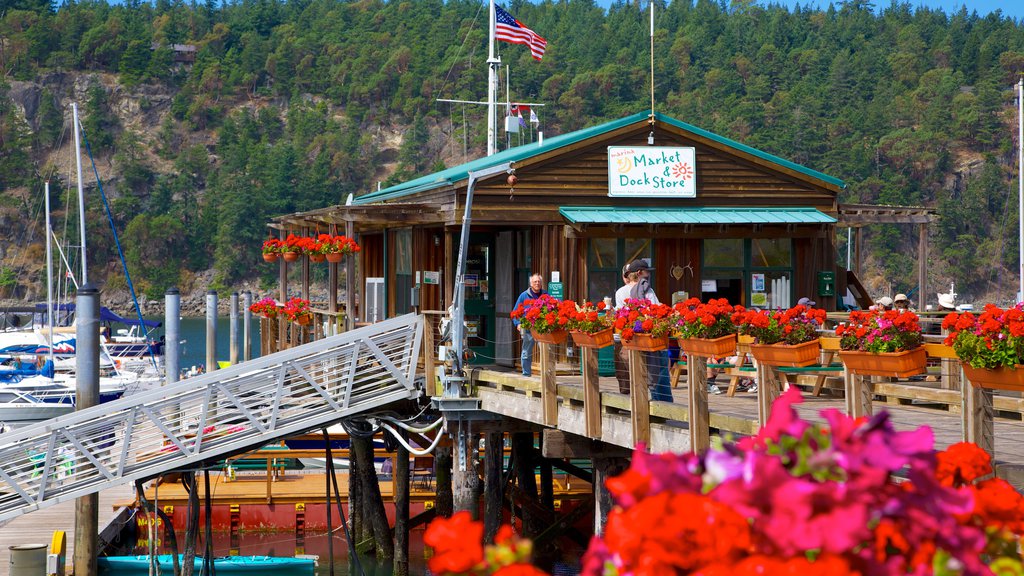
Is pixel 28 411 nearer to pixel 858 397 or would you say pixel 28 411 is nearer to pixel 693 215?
pixel 693 215

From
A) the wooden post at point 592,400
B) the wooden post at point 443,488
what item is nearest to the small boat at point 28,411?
the wooden post at point 443,488

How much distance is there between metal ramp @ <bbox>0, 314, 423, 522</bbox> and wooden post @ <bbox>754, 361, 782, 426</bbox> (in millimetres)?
6569

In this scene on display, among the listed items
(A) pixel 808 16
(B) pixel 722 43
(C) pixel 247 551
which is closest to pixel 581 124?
(B) pixel 722 43

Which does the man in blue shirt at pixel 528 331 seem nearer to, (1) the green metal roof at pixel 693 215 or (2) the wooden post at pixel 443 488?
(1) the green metal roof at pixel 693 215

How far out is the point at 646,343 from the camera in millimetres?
10242

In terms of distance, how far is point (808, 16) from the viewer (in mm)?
149750

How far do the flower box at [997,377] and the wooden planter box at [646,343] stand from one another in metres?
3.17

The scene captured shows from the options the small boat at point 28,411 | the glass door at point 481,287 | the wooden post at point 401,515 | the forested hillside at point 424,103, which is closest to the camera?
the wooden post at point 401,515

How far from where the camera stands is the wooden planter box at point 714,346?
9496 mm

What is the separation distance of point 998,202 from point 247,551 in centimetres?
9463

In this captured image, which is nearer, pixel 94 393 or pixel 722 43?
pixel 94 393

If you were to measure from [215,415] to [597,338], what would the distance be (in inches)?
207

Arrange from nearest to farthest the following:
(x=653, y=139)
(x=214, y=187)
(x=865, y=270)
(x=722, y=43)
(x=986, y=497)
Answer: (x=986, y=497)
(x=653, y=139)
(x=865, y=270)
(x=214, y=187)
(x=722, y=43)

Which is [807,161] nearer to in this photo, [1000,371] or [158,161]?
[158,161]
